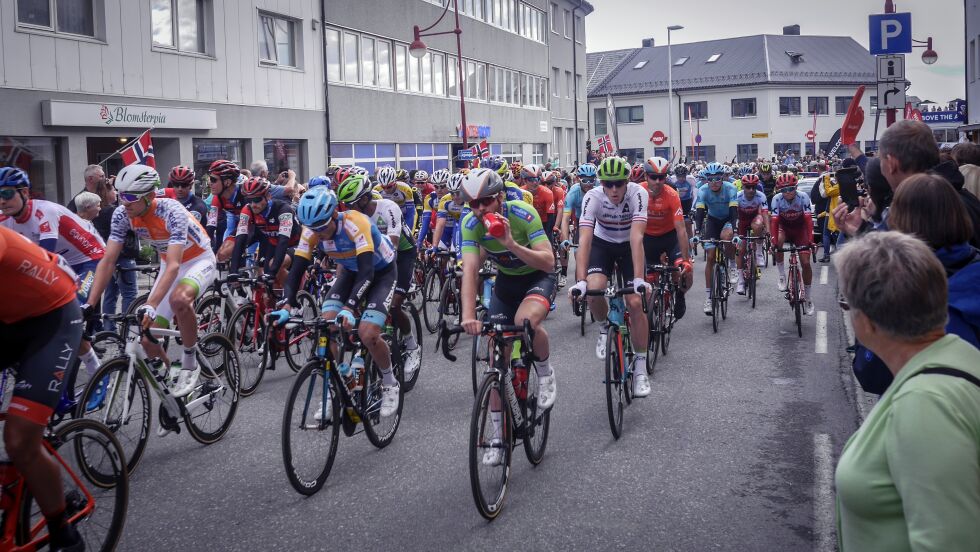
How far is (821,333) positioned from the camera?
11.1m

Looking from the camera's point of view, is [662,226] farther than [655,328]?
Yes

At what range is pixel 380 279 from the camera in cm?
678

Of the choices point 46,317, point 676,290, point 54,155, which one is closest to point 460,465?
point 46,317

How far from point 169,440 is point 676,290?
558 cm

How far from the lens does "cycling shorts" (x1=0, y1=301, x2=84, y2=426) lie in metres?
3.88

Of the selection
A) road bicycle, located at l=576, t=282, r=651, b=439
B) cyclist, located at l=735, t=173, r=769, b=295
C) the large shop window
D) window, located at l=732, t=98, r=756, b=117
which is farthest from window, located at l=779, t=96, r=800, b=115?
road bicycle, located at l=576, t=282, r=651, b=439

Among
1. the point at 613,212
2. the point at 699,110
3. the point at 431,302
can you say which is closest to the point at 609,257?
the point at 613,212

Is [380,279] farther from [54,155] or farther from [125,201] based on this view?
[54,155]

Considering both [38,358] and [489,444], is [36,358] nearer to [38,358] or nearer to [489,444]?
[38,358]

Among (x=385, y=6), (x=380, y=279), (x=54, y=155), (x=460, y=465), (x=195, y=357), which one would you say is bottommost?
(x=460, y=465)

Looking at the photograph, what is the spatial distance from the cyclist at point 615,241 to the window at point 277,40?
17600 millimetres

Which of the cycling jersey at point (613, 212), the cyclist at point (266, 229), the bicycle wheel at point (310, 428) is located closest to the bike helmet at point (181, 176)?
the cyclist at point (266, 229)

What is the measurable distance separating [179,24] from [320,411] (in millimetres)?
17454

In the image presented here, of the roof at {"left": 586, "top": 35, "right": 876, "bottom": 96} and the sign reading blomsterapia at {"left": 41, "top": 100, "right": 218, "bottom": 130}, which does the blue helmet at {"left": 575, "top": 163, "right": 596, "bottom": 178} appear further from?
the roof at {"left": 586, "top": 35, "right": 876, "bottom": 96}
